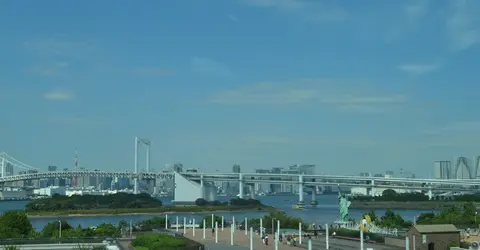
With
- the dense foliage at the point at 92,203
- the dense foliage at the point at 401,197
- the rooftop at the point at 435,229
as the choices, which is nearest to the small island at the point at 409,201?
the dense foliage at the point at 401,197

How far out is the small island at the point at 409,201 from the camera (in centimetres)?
5041

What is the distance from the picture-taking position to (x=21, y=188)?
82.8 meters

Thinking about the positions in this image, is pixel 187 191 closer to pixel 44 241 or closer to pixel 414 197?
pixel 414 197

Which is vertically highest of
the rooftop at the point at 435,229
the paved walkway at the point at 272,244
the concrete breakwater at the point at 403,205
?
the rooftop at the point at 435,229

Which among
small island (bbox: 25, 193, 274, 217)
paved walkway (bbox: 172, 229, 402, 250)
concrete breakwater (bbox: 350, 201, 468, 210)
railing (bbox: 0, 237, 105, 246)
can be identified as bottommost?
concrete breakwater (bbox: 350, 201, 468, 210)

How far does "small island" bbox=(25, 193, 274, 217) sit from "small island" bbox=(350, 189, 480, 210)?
35.1 ft

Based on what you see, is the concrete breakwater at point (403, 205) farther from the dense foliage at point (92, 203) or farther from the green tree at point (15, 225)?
the green tree at point (15, 225)

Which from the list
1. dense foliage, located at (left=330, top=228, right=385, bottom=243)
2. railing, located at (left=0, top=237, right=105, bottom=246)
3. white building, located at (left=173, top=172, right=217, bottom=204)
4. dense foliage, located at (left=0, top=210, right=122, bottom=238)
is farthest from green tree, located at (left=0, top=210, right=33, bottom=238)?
white building, located at (left=173, top=172, right=217, bottom=204)

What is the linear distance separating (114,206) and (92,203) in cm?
254

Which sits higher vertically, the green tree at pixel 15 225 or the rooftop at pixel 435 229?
the rooftop at pixel 435 229

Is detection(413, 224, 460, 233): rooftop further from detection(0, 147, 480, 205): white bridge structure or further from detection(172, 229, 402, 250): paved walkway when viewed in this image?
detection(0, 147, 480, 205): white bridge structure

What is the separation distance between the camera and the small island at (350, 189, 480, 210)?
50406 millimetres

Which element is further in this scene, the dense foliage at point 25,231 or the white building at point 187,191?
the white building at point 187,191

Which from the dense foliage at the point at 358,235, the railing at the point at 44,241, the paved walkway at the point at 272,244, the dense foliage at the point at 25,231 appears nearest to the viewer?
the paved walkway at the point at 272,244
